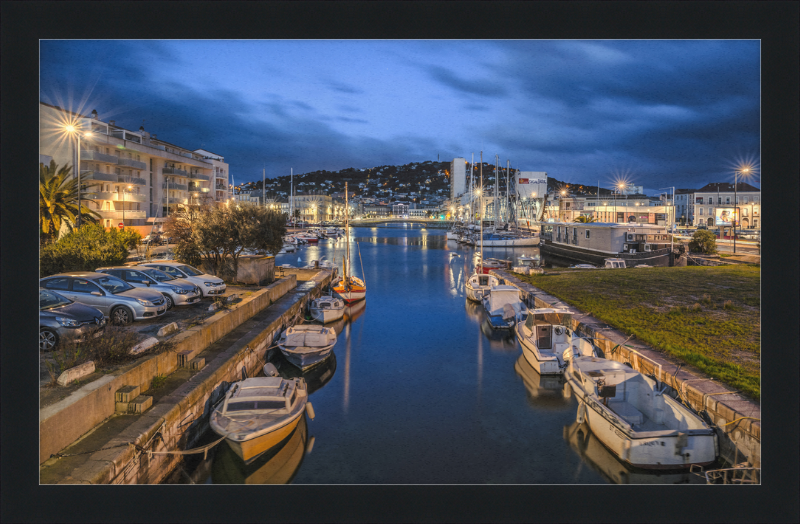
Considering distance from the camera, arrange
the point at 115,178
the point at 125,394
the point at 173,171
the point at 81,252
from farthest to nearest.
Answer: the point at 173,171, the point at 115,178, the point at 81,252, the point at 125,394

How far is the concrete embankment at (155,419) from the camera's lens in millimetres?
5051

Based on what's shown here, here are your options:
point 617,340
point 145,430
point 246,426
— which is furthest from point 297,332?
point 617,340

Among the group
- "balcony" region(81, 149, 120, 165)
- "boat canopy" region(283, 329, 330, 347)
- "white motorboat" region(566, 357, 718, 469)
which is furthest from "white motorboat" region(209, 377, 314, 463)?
"balcony" region(81, 149, 120, 165)

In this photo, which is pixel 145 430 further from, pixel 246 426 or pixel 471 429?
pixel 471 429

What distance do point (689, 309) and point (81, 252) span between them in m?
17.1

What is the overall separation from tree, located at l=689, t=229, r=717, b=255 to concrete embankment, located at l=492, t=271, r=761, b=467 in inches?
931

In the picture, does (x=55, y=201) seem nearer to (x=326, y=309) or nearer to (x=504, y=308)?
(x=326, y=309)

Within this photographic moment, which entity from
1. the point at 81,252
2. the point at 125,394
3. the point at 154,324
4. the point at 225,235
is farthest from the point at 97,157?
the point at 125,394

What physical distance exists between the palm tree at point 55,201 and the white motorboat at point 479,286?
15900mm

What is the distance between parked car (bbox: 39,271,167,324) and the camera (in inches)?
407

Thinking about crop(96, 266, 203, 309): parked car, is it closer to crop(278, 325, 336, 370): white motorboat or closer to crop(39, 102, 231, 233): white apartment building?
crop(278, 325, 336, 370): white motorboat

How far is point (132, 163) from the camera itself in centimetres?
3819

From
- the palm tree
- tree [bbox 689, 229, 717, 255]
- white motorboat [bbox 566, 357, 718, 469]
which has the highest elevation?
the palm tree

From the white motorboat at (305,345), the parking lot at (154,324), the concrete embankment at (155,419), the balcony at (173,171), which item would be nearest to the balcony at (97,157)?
the balcony at (173,171)
